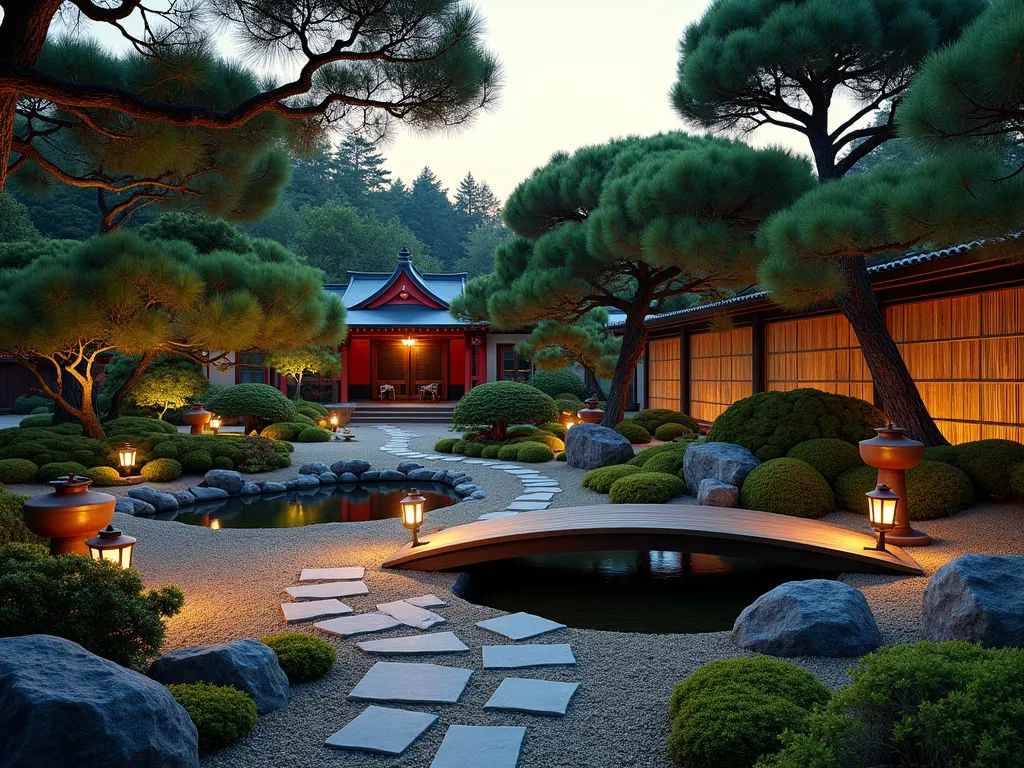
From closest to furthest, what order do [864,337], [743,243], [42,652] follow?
[42,652]
[864,337]
[743,243]

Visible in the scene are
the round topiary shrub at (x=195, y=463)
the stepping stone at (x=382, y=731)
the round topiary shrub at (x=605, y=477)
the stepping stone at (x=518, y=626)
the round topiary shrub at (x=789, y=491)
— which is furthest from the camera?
the round topiary shrub at (x=195, y=463)

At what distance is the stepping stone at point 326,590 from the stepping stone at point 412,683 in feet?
4.34

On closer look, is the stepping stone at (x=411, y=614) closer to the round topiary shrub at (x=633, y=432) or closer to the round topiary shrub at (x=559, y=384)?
the round topiary shrub at (x=633, y=432)

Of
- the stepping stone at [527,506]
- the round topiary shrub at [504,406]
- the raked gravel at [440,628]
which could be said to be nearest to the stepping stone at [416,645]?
the raked gravel at [440,628]

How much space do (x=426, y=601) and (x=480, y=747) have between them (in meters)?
1.99

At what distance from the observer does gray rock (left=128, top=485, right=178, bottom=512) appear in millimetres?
8688

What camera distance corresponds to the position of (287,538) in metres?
6.69

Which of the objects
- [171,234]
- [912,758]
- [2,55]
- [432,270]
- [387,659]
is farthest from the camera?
[432,270]

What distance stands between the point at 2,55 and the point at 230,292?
5.77 metres

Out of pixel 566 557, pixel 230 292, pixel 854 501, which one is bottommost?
pixel 566 557

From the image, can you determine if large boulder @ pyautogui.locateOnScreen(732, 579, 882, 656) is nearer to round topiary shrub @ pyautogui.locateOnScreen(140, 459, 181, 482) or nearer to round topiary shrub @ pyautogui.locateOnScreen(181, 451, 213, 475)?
round topiary shrub @ pyautogui.locateOnScreen(140, 459, 181, 482)

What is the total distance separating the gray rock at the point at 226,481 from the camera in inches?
388

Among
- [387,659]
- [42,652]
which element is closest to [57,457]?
[387,659]

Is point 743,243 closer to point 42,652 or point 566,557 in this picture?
point 566,557
